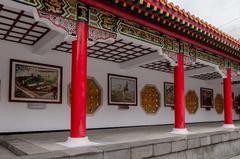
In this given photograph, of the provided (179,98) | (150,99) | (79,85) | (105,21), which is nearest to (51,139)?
(79,85)

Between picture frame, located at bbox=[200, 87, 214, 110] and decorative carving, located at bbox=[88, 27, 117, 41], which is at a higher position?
decorative carving, located at bbox=[88, 27, 117, 41]

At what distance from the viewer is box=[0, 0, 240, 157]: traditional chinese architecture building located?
489cm

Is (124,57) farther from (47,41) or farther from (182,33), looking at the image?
(47,41)

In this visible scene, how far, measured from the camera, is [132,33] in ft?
19.9

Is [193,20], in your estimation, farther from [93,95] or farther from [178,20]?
[93,95]

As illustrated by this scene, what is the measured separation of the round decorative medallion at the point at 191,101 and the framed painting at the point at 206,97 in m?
0.68

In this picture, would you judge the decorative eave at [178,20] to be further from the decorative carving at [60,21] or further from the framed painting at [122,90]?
the framed painting at [122,90]

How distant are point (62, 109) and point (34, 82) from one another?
1.19 m

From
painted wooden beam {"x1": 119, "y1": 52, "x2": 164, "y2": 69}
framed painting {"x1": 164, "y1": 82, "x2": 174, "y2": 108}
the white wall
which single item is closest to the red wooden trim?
painted wooden beam {"x1": 119, "y1": 52, "x2": 164, "y2": 69}

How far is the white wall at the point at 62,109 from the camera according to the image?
6.65m

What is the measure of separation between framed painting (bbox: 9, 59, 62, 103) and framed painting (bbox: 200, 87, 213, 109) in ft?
28.5

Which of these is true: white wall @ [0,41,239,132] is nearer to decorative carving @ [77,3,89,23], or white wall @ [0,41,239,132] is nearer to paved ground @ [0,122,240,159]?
paved ground @ [0,122,240,159]

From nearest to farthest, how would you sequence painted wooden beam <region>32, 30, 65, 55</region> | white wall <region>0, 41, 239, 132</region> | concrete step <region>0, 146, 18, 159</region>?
1. concrete step <region>0, 146, 18, 159</region>
2. painted wooden beam <region>32, 30, 65, 55</region>
3. white wall <region>0, 41, 239, 132</region>

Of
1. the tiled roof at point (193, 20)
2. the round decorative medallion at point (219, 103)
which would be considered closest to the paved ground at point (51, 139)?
the tiled roof at point (193, 20)
